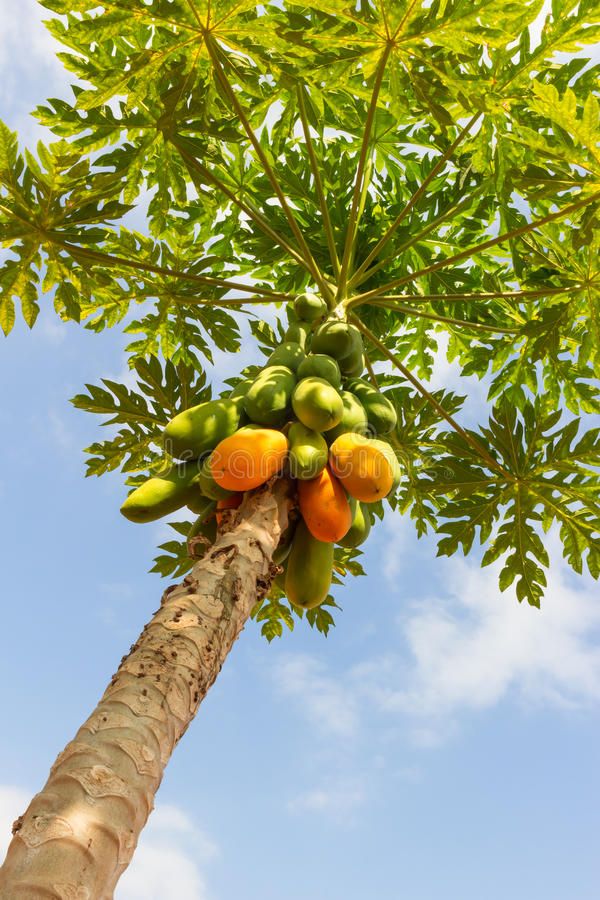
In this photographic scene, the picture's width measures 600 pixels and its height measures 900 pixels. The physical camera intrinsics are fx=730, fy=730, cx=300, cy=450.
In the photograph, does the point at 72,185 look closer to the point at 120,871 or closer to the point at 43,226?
the point at 43,226

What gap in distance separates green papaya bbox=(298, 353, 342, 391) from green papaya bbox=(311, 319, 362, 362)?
0.19 metres

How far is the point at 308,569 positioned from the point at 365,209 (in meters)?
3.33

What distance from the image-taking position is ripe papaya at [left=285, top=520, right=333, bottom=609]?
2.81 metres

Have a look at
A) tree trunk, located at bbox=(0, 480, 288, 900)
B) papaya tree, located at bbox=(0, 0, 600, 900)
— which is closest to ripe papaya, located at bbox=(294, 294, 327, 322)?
papaya tree, located at bbox=(0, 0, 600, 900)

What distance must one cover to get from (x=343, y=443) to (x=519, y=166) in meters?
2.16

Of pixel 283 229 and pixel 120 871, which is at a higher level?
pixel 283 229

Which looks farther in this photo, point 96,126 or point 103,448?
point 103,448

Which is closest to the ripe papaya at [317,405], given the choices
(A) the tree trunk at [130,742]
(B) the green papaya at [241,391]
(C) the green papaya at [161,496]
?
(B) the green papaya at [241,391]

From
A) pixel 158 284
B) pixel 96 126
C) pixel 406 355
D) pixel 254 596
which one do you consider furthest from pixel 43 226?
pixel 406 355

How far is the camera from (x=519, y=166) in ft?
13.0

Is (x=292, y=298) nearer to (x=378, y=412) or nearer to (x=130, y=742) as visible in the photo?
(x=378, y=412)

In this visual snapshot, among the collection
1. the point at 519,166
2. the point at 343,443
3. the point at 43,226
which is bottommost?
the point at 343,443

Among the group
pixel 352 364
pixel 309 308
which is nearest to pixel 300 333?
pixel 309 308

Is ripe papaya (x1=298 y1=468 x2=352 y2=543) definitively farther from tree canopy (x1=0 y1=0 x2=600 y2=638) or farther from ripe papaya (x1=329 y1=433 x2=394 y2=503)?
tree canopy (x1=0 y1=0 x2=600 y2=638)
